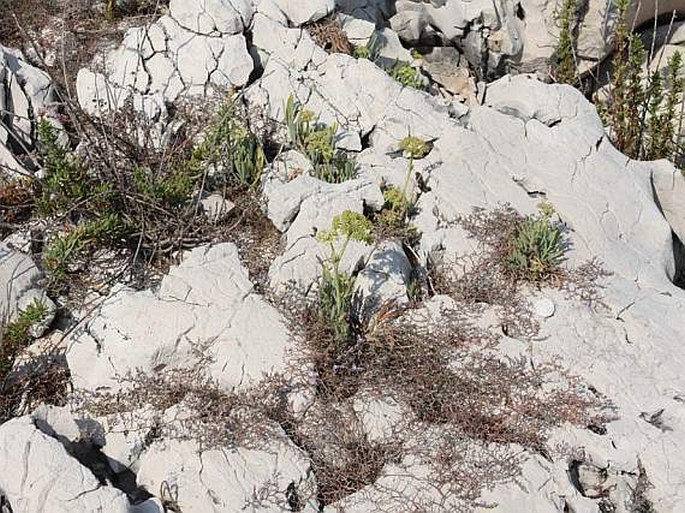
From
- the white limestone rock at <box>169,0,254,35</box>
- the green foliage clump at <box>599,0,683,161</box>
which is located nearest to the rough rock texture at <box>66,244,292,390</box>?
the white limestone rock at <box>169,0,254,35</box>

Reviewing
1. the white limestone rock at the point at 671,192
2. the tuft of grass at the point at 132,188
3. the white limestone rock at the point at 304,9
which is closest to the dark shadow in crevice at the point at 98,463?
the tuft of grass at the point at 132,188

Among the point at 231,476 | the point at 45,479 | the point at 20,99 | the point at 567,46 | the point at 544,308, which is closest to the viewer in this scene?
the point at 45,479

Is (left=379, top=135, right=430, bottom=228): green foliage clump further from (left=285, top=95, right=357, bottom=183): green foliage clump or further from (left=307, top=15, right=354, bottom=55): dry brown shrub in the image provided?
(left=307, top=15, right=354, bottom=55): dry brown shrub

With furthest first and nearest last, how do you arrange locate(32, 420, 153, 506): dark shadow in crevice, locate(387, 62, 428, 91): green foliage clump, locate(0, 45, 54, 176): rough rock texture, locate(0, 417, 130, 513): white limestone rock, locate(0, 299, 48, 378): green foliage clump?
locate(387, 62, 428, 91): green foliage clump → locate(0, 45, 54, 176): rough rock texture → locate(0, 299, 48, 378): green foliage clump → locate(32, 420, 153, 506): dark shadow in crevice → locate(0, 417, 130, 513): white limestone rock

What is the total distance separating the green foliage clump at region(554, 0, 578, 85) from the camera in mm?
8141

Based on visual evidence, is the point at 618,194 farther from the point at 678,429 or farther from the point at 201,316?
the point at 201,316

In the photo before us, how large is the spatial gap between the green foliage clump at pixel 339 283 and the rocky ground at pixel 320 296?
0.06m

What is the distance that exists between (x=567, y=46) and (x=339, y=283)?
4.25 m

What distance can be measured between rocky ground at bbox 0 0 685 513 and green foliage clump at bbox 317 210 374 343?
0.18 feet

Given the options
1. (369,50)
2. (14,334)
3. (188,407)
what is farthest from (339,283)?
(369,50)

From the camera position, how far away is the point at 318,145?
21.3ft

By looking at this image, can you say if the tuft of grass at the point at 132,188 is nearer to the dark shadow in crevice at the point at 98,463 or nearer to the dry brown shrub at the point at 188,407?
the dry brown shrub at the point at 188,407

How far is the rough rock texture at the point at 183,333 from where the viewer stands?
5.31 meters

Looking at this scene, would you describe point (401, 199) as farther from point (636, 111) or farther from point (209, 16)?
point (636, 111)
